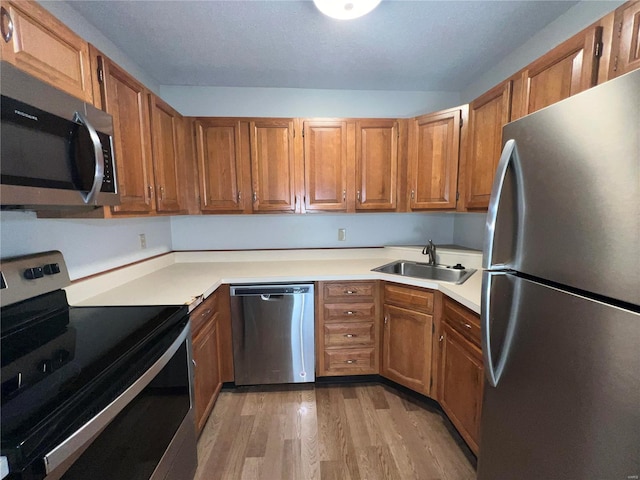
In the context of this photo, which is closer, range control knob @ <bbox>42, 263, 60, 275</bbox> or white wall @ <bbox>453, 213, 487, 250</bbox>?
Result: range control knob @ <bbox>42, 263, 60, 275</bbox>

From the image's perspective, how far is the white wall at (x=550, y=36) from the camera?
140 cm

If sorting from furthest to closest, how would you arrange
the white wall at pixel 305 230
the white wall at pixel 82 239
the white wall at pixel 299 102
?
the white wall at pixel 305 230, the white wall at pixel 299 102, the white wall at pixel 82 239

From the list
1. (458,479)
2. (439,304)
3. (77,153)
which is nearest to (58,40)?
(77,153)

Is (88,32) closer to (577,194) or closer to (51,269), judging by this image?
(51,269)

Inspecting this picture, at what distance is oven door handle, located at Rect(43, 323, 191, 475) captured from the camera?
0.60 m

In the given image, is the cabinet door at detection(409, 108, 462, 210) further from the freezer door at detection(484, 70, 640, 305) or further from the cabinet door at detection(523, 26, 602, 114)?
the freezer door at detection(484, 70, 640, 305)

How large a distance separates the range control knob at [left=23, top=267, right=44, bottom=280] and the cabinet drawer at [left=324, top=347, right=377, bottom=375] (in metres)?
1.76

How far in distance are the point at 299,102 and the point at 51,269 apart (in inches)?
85.4

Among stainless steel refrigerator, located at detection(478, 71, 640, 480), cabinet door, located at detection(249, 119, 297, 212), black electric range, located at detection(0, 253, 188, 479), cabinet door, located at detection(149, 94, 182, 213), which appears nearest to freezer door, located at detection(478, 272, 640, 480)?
stainless steel refrigerator, located at detection(478, 71, 640, 480)

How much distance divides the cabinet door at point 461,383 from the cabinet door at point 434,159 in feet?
3.23

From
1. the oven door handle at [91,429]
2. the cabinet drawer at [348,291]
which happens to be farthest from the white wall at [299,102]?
the oven door handle at [91,429]

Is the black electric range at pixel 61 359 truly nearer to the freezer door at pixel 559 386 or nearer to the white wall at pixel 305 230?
the freezer door at pixel 559 386

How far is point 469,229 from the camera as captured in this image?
97.9 inches

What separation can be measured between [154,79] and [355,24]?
1.75 meters
